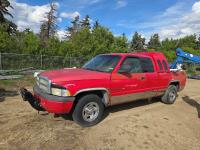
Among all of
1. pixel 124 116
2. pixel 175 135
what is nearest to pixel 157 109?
pixel 124 116

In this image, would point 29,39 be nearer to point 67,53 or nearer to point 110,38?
point 67,53

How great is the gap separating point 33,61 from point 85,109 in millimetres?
13404

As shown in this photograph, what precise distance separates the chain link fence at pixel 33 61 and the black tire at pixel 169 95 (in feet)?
38.4

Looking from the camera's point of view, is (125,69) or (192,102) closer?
A: (125,69)

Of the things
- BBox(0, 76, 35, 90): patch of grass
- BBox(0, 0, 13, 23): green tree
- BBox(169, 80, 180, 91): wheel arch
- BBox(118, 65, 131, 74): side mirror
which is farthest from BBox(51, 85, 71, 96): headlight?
BBox(0, 0, 13, 23): green tree

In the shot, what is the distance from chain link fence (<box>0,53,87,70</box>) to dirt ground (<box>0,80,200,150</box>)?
952 centimetres

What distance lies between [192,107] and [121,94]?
3.39 m

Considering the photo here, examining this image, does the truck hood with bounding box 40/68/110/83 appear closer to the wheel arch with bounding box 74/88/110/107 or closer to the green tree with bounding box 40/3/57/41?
the wheel arch with bounding box 74/88/110/107

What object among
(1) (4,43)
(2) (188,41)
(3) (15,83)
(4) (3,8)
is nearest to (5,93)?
(3) (15,83)

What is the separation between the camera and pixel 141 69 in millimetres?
7516

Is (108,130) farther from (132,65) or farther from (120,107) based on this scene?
(120,107)

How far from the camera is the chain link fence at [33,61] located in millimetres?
16888

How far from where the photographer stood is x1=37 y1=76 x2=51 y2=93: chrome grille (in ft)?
18.9

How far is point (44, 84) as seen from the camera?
6020 millimetres
